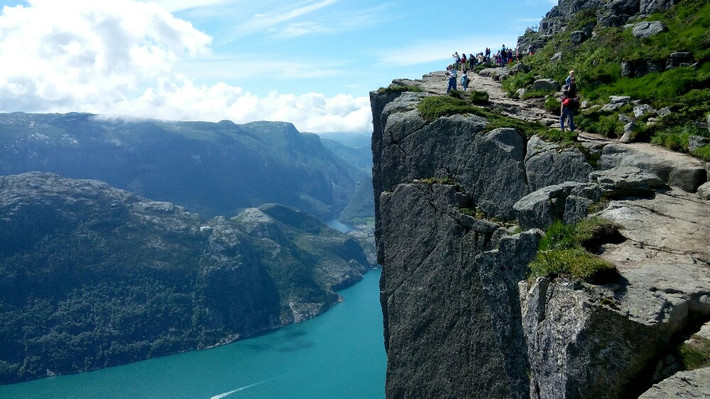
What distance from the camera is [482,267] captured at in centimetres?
1688

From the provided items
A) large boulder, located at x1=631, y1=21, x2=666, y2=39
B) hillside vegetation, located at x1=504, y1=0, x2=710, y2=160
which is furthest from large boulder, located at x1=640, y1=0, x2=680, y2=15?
large boulder, located at x1=631, y1=21, x2=666, y2=39

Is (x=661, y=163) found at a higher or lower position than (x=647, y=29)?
lower

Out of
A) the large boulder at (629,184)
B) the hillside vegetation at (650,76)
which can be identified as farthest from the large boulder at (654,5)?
the large boulder at (629,184)

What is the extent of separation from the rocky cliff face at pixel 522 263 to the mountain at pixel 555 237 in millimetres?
46

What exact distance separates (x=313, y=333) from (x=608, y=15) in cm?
17347

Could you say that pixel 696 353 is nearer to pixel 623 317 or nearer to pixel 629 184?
pixel 623 317

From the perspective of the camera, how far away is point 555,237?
42.7ft

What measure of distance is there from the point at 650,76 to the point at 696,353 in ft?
72.9

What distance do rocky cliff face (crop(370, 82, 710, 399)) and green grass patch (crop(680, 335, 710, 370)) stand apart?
0.25 metres

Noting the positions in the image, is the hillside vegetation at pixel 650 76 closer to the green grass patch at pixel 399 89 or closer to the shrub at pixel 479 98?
the shrub at pixel 479 98

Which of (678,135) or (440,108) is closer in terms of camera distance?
(678,135)

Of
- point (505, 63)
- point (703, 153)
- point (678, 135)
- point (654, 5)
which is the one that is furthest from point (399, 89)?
point (505, 63)

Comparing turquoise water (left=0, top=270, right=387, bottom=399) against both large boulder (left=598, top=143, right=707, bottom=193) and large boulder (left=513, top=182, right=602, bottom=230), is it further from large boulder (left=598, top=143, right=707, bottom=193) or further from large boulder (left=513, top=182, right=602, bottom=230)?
large boulder (left=513, top=182, right=602, bottom=230)

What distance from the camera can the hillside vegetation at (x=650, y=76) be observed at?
66.7ft
